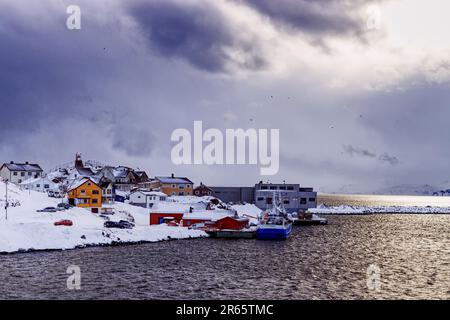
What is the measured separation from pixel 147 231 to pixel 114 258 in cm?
2682

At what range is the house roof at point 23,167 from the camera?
16615 cm

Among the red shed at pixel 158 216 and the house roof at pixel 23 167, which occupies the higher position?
the house roof at pixel 23 167

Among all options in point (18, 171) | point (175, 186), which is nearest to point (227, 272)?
point (175, 186)

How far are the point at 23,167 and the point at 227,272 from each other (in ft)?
439

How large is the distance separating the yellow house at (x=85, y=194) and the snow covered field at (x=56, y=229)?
3.66 metres

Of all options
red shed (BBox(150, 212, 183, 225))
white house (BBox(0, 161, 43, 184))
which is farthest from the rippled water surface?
white house (BBox(0, 161, 43, 184))

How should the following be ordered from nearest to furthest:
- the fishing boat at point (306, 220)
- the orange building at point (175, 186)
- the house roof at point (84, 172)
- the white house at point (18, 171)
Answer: the fishing boat at point (306, 220), the white house at point (18, 171), the house roof at point (84, 172), the orange building at point (175, 186)

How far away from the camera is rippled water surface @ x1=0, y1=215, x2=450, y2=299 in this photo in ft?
146

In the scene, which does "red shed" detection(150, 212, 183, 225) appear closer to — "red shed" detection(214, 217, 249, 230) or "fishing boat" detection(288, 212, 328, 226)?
"red shed" detection(214, 217, 249, 230)

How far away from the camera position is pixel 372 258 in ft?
239

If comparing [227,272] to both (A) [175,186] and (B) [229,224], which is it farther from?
(A) [175,186]

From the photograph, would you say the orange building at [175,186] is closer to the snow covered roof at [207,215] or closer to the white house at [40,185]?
the white house at [40,185]

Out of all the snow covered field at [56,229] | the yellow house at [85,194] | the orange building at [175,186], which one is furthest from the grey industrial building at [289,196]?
the yellow house at [85,194]
